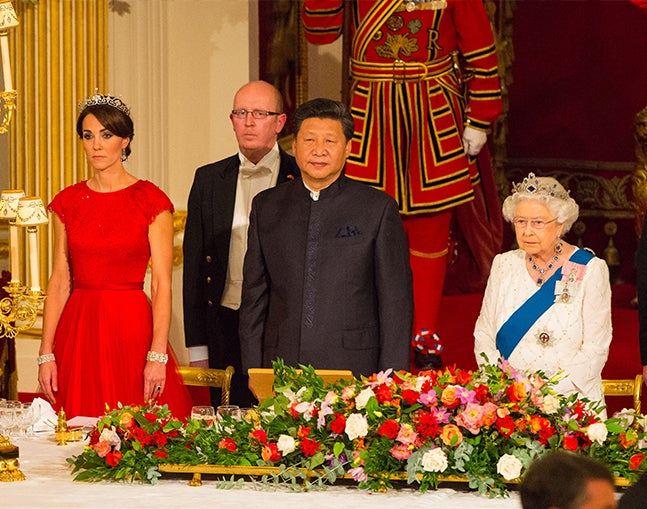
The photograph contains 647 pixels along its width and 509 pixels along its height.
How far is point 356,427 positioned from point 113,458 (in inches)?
22.0

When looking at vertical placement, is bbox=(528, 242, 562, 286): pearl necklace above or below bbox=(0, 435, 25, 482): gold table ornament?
above

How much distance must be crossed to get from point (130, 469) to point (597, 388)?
1549mm

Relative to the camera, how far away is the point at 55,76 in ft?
21.4

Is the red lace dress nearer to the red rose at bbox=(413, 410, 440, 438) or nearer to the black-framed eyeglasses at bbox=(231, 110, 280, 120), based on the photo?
the black-framed eyeglasses at bbox=(231, 110, 280, 120)

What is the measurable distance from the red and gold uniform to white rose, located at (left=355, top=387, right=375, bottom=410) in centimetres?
276

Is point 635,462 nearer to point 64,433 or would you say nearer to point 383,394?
point 383,394

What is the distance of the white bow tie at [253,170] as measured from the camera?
16.0ft

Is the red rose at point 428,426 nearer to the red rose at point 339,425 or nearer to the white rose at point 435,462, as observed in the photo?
the white rose at point 435,462

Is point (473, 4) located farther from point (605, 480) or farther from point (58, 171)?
point (605, 480)

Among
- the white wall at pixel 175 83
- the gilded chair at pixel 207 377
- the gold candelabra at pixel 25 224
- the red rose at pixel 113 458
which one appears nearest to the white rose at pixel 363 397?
the red rose at pixel 113 458

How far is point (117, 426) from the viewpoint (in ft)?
11.1

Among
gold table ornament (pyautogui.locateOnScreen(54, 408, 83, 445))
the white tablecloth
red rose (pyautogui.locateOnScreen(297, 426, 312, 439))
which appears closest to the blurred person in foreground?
the white tablecloth

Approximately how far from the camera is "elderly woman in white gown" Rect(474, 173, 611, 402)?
4.24 metres

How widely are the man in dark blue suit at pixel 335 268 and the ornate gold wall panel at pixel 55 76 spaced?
247cm
